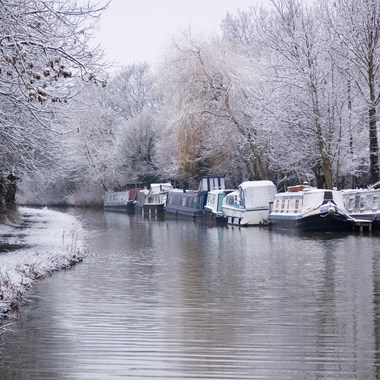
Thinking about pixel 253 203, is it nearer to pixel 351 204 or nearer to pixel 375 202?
pixel 351 204

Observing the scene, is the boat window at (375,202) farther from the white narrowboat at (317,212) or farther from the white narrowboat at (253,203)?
the white narrowboat at (253,203)

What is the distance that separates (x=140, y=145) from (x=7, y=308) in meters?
55.5

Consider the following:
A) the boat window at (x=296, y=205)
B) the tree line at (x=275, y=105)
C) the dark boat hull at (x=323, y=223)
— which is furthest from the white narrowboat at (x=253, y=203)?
the dark boat hull at (x=323, y=223)

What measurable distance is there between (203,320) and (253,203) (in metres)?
29.2

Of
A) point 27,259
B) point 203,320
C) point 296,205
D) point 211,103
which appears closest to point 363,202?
point 296,205

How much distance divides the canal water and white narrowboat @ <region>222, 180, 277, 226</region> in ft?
55.9

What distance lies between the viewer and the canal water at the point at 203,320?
29.8 feet

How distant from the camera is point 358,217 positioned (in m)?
35.2

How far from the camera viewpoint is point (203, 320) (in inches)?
490

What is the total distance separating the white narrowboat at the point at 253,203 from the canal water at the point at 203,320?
17.0m

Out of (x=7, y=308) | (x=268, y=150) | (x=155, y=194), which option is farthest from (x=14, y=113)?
(x=155, y=194)

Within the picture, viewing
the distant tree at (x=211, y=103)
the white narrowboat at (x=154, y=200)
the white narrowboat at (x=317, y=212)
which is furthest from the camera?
the white narrowboat at (x=154, y=200)

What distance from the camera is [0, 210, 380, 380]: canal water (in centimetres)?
908

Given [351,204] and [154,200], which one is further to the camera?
[154,200]
